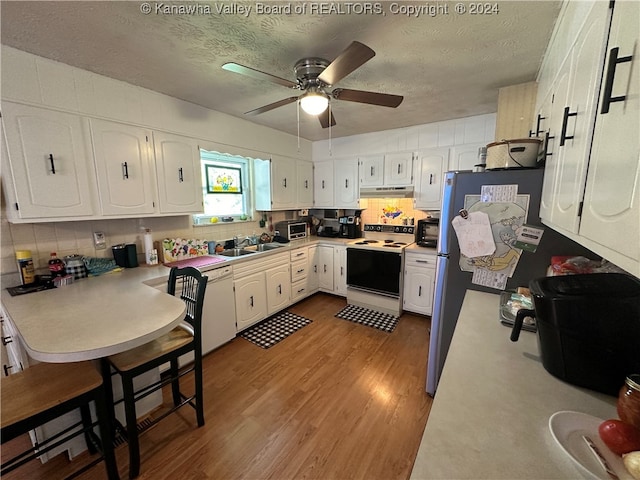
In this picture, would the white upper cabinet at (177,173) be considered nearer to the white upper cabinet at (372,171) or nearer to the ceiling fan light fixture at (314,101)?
the ceiling fan light fixture at (314,101)

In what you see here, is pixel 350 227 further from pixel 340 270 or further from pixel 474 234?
pixel 474 234

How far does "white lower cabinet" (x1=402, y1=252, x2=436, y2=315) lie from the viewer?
122 inches

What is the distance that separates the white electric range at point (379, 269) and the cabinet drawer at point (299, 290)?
606 mm

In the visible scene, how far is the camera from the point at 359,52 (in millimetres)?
1252

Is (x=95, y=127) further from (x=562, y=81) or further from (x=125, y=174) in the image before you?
(x=562, y=81)

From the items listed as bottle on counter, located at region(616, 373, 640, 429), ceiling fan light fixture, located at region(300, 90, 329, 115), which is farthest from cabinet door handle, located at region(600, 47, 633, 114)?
ceiling fan light fixture, located at region(300, 90, 329, 115)

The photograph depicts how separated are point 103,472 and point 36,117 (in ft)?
7.19

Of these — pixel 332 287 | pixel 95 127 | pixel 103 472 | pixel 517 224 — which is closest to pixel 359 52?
pixel 517 224

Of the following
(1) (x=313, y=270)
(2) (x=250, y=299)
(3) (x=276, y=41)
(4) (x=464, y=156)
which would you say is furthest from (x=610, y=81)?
(1) (x=313, y=270)

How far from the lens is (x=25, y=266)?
5.96ft

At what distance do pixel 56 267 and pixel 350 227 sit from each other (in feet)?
10.4

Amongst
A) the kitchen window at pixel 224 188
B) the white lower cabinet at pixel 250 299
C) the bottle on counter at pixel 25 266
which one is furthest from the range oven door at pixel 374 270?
the bottle on counter at pixel 25 266

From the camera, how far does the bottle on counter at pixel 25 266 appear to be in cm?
180

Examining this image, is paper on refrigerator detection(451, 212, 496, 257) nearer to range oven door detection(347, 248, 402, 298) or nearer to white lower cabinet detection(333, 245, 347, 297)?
range oven door detection(347, 248, 402, 298)
